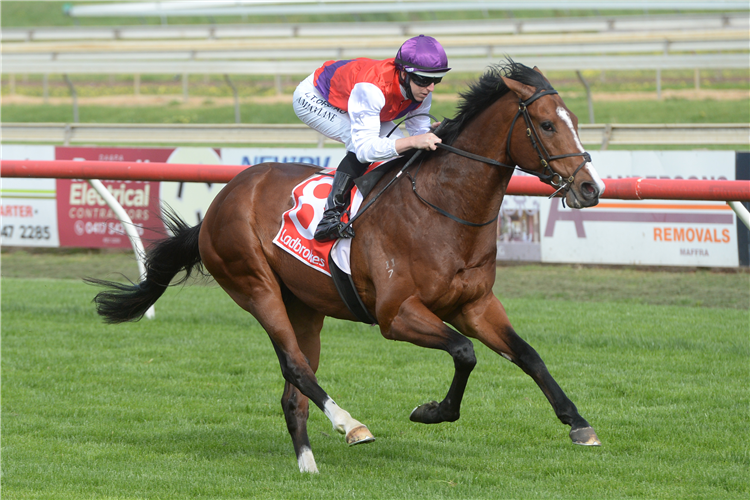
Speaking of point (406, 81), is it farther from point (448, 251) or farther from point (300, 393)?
point (300, 393)

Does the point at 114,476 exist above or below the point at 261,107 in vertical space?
below

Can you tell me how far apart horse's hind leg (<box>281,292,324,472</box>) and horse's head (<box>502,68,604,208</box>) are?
159cm

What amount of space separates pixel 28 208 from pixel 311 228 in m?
9.10

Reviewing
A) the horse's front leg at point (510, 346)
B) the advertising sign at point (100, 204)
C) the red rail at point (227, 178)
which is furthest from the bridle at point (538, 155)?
the advertising sign at point (100, 204)

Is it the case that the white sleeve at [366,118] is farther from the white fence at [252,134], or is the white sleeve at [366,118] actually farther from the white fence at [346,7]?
the white fence at [346,7]

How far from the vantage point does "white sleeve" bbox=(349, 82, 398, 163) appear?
3.82m

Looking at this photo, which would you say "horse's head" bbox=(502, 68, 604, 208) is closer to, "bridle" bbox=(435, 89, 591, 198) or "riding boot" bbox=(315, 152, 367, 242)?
"bridle" bbox=(435, 89, 591, 198)

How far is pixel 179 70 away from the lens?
14.1m

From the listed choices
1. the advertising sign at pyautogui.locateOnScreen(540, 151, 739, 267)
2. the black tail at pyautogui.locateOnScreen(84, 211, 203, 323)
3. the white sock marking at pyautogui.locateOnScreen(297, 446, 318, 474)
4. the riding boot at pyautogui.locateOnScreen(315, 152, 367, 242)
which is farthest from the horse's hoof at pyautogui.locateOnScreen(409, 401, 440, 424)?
the advertising sign at pyautogui.locateOnScreen(540, 151, 739, 267)

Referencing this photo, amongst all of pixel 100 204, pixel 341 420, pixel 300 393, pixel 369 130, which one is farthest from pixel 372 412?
pixel 100 204

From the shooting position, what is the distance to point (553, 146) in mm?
3420

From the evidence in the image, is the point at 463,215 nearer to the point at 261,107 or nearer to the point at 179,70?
the point at 179,70

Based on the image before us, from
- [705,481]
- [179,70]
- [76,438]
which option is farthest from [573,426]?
[179,70]

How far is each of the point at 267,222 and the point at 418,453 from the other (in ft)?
4.70
